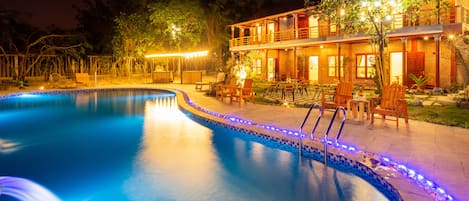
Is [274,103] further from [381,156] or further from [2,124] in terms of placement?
[2,124]

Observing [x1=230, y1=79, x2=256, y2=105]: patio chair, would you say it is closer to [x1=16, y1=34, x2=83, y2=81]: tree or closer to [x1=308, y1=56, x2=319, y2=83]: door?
[x1=308, y1=56, x2=319, y2=83]: door

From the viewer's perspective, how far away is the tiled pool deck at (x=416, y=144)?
4632 millimetres

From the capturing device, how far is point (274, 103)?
13.2 metres

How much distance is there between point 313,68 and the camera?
23.3 metres

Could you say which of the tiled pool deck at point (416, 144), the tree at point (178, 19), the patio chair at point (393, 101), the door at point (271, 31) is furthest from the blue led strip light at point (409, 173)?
the tree at point (178, 19)

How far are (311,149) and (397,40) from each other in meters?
13.5

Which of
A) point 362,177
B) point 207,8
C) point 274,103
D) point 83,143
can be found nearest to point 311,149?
point 362,177

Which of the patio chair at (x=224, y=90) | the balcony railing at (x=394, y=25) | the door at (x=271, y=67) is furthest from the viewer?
the door at (x=271, y=67)

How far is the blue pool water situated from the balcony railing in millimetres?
6576

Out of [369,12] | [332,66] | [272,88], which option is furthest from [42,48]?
[369,12]

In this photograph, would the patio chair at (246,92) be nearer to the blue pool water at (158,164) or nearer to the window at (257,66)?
the blue pool water at (158,164)

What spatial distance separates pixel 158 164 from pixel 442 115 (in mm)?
7090

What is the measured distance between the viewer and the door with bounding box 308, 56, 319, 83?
909 inches

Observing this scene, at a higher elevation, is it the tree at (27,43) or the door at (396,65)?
the tree at (27,43)
